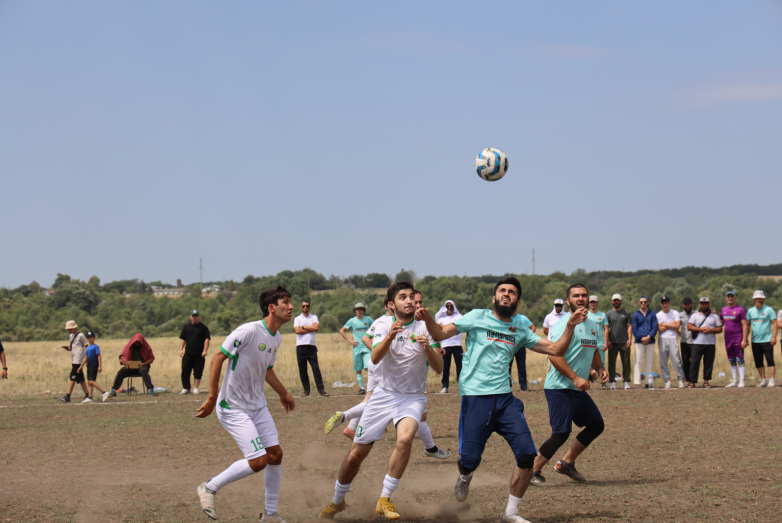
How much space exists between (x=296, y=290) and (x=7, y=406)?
54.7 meters

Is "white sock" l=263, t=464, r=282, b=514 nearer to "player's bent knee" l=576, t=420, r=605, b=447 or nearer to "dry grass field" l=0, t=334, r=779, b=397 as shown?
"player's bent knee" l=576, t=420, r=605, b=447

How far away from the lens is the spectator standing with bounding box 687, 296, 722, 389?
17422mm

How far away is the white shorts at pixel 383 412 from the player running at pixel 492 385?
1.52 ft

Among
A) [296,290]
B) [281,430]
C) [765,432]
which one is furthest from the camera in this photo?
[296,290]

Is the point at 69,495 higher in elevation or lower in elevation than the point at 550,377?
lower

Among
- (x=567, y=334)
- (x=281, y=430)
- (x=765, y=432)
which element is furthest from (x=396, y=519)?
(x=765, y=432)

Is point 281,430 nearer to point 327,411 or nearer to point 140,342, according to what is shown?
point 327,411

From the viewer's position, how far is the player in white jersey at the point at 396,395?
21.3 feet

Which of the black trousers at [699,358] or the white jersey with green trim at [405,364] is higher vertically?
the white jersey with green trim at [405,364]

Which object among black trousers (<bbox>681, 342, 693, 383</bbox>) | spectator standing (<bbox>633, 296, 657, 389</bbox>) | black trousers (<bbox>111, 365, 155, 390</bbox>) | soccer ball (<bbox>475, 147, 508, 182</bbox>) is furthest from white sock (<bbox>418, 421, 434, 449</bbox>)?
black trousers (<bbox>111, 365, 155, 390</bbox>)

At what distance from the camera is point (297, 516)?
684cm

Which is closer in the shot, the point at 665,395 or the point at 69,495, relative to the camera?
the point at 69,495

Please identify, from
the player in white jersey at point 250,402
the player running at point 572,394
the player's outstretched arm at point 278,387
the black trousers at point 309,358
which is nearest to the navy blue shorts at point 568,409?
the player running at point 572,394

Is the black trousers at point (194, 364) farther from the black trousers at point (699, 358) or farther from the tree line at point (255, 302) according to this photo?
the tree line at point (255, 302)
